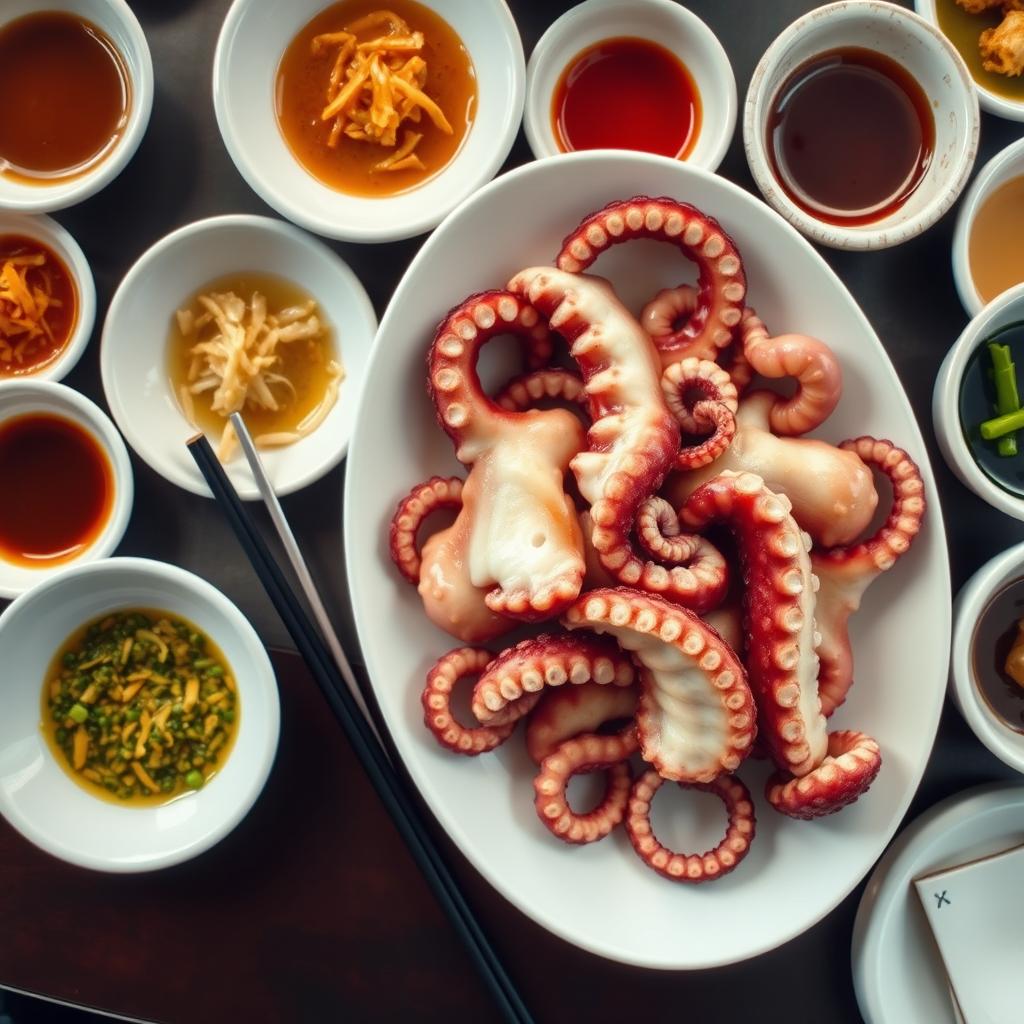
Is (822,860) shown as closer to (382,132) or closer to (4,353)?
(382,132)

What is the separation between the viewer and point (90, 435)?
1885 millimetres

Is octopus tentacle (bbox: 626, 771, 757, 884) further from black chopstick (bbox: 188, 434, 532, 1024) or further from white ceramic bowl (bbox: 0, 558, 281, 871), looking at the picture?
white ceramic bowl (bbox: 0, 558, 281, 871)

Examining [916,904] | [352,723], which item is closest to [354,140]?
[352,723]

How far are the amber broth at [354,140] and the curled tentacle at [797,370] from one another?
2.38 feet

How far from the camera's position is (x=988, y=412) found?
1888 mm

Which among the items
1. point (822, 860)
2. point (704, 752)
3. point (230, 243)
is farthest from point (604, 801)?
point (230, 243)

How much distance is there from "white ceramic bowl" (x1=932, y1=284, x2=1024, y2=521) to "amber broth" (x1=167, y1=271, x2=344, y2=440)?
1141 mm

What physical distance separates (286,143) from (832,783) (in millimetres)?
1516

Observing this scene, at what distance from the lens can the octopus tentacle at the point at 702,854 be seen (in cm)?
161

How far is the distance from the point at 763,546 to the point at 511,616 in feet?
1.28

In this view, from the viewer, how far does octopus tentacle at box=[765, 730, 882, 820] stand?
1498 millimetres

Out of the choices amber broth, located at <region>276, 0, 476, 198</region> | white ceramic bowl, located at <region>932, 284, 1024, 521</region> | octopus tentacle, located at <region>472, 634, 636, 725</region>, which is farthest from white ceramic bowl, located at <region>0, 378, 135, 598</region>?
white ceramic bowl, located at <region>932, 284, 1024, 521</region>

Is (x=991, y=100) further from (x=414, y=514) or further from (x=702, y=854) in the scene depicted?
(x=702, y=854)

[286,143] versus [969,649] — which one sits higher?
[286,143]
